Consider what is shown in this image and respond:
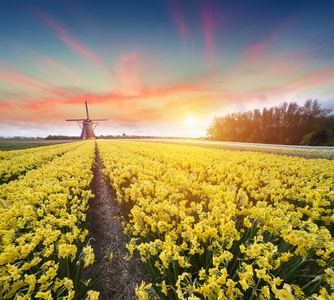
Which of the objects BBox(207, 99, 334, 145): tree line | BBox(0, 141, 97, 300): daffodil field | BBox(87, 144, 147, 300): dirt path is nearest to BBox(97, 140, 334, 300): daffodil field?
BBox(87, 144, 147, 300): dirt path

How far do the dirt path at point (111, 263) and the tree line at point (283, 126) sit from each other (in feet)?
173

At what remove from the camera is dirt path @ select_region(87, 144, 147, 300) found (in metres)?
3.04

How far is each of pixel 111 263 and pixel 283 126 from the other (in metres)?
63.1

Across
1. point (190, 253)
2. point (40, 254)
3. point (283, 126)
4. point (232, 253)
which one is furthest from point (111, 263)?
point (283, 126)

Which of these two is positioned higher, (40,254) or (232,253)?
(40,254)

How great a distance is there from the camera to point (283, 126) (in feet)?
160

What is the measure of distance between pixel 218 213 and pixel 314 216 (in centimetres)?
253

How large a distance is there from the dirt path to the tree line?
52.7 meters

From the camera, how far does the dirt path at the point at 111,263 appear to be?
3045 millimetres

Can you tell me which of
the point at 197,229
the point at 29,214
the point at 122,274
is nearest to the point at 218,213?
the point at 197,229

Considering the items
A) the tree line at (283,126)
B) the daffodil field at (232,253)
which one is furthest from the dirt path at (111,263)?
the tree line at (283,126)

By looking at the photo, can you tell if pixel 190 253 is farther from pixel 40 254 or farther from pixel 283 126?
pixel 283 126

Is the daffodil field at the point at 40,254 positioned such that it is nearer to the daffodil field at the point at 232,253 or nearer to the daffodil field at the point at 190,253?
the daffodil field at the point at 190,253

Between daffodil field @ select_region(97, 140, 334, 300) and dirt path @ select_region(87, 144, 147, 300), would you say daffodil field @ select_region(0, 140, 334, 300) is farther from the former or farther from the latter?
dirt path @ select_region(87, 144, 147, 300)
